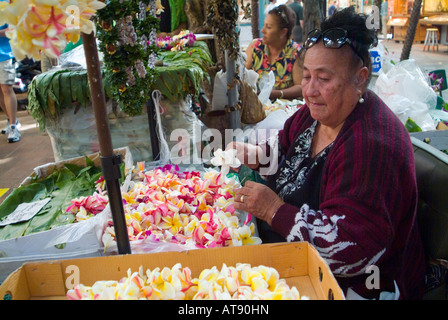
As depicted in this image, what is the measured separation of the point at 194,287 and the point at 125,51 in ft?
4.15

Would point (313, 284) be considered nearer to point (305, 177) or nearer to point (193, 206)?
point (305, 177)

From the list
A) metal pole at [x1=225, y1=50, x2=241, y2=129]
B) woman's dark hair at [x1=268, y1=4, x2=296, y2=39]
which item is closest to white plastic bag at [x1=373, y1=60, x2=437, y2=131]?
woman's dark hair at [x1=268, y1=4, x2=296, y2=39]

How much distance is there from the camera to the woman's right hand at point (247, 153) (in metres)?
2.07

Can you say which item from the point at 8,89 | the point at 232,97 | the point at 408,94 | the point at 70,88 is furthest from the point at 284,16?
the point at 8,89

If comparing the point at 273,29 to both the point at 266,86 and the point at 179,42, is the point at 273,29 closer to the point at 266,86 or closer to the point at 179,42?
the point at 266,86

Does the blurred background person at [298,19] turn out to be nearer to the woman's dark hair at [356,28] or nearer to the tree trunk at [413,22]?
the tree trunk at [413,22]

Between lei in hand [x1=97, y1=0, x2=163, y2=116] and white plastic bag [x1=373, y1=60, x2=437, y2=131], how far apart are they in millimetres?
1981

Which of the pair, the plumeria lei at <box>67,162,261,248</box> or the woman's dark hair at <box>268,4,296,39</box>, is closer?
the plumeria lei at <box>67,162,261,248</box>

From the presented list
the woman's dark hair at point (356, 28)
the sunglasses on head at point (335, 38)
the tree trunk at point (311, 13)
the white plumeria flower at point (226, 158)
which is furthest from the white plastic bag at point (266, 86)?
the tree trunk at point (311, 13)

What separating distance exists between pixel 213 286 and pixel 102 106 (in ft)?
1.85

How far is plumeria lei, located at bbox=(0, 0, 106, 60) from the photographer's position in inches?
31.6

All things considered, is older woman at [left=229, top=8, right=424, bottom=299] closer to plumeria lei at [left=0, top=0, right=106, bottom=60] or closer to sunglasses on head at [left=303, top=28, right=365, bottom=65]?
→ sunglasses on head at [left=303, top=28, right=365, bottom=65]

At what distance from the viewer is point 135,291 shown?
0.98m
